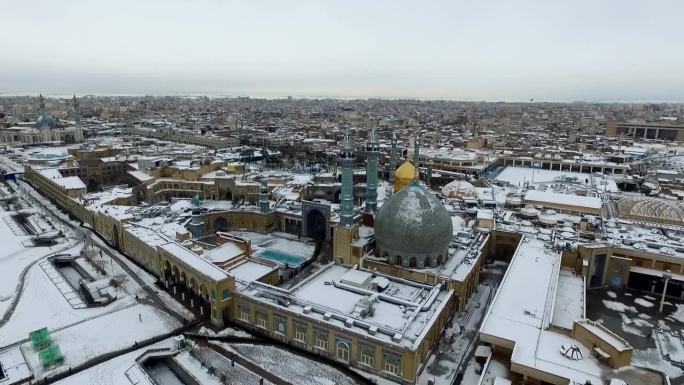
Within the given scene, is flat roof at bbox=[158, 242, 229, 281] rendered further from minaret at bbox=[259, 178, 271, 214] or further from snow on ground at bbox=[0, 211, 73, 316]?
minaret at bbox=[259, 178, 271, 214]

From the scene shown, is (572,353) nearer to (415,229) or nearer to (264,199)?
(415,229)

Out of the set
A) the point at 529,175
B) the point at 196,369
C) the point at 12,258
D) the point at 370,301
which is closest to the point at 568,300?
the point at 370,301

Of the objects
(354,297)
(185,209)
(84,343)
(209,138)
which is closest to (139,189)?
(185,209)

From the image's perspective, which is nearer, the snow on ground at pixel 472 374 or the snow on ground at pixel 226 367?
the snow on ground at pixel 226 367

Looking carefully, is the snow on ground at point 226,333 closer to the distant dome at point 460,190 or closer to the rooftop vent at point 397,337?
the rooftop vent at point 397,337

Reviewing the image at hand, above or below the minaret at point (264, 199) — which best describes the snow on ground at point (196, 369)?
below

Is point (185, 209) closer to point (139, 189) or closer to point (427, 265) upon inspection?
point (139, 189)

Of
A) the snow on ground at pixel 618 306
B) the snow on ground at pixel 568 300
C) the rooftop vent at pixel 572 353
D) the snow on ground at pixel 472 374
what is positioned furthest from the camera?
the snow on ground at pixel 618 306

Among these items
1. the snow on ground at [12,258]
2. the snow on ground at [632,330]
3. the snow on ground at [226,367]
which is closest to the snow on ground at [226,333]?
the snow on ground at [226,367]

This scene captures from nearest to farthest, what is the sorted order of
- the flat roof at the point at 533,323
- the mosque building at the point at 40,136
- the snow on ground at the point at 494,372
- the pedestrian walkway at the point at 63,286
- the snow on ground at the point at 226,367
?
the flat roof at the point at 533,323
the snow on ground at the point at 494,372
the snow on ground at the point at 226,367
the pedestrian walkway at the point at 63,286
the mosque building at the point at 40,136
